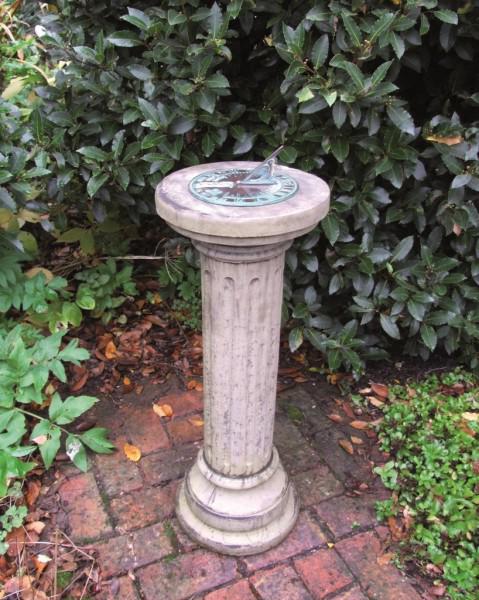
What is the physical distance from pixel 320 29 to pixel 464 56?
25.3 inches

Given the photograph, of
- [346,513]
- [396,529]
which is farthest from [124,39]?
[396,529]

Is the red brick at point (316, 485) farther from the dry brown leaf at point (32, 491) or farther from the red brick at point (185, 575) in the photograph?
the dry brown leaf at point (32, 491)

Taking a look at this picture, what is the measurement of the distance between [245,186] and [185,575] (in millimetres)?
1408

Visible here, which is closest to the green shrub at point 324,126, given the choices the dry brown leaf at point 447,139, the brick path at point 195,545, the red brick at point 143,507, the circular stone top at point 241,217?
the dry brown leaf at point 447,139

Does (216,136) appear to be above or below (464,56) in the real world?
below

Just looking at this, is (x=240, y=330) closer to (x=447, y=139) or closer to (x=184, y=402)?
(x=184, y=402)

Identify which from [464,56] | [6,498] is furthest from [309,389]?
[464,56]

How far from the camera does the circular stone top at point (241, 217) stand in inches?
58.2

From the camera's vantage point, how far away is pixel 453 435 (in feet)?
7.88

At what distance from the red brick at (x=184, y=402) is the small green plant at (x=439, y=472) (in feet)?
3.01

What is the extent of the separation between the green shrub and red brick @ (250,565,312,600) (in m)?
0.99

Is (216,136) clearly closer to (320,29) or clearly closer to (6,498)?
(320,29)

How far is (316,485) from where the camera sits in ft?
7.66

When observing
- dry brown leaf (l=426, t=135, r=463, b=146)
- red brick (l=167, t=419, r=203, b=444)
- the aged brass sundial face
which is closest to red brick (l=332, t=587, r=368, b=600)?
red brick (l=167, t=419, r=203, b=444)
